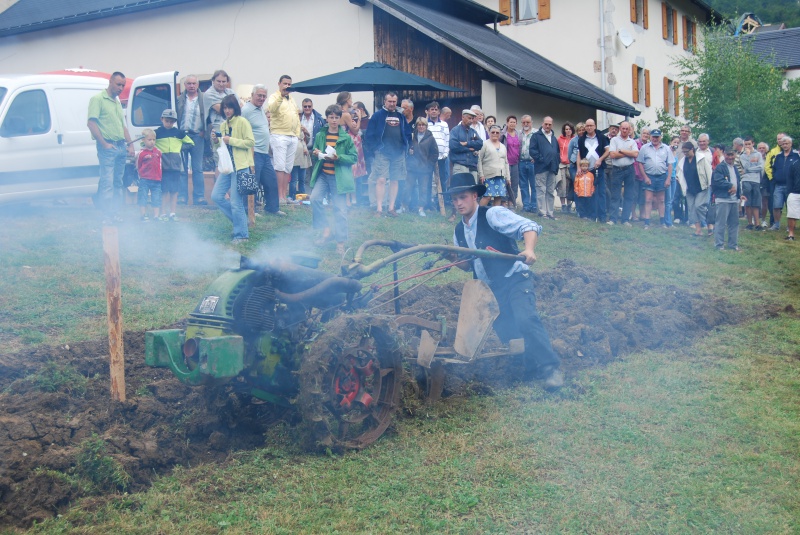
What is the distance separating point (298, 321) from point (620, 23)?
1020 inches

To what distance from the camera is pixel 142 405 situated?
5961 millimetres

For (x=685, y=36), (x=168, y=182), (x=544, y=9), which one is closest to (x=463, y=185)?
(x=168, y=182)

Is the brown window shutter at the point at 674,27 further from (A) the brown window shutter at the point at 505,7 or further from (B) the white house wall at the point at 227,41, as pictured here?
(B) the white house wall at the point at 227,41

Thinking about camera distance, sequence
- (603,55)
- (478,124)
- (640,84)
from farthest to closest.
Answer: (640,84) < (603,55) < (478,124)

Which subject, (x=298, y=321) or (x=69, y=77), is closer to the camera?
(x=298, y=321)

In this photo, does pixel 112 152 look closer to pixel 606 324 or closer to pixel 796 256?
pixel 606 324

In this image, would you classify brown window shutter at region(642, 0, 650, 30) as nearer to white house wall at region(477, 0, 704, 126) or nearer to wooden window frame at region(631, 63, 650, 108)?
white house wall at region(477, 0, 704, 126)

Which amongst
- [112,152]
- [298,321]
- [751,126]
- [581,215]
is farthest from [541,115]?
[298,321]

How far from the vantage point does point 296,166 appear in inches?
615

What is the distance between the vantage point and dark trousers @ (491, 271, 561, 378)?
22.7 feet

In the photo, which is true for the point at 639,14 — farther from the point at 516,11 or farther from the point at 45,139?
the point at 45,139

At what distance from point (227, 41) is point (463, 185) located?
673 inches

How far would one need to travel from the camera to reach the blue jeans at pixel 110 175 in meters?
11.8

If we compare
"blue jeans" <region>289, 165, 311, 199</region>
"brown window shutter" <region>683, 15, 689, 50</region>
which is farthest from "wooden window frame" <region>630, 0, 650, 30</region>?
"blue jeans" <region>289, 165, 311, 199</region>
